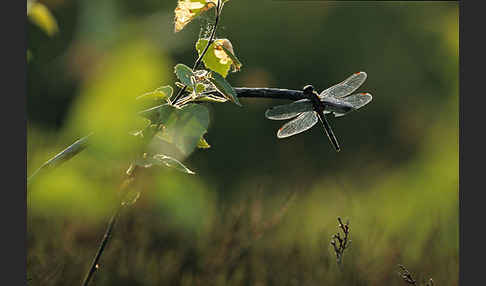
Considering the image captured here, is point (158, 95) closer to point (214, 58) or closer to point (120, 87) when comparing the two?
point (214, 58)

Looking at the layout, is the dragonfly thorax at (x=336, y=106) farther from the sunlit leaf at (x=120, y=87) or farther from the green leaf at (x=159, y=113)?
the sunlit leaf at (x=120, y=87)

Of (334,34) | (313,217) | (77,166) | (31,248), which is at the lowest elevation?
(313,217)

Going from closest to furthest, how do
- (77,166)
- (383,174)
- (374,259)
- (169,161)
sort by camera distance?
1. (77,166)
2. (169,161)
3. (374,259)
4. (383,174)

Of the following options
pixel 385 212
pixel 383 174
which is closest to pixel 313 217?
pixel 385 212

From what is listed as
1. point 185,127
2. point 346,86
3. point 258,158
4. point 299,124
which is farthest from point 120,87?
point 258,158

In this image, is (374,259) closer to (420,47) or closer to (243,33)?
(243,33)
